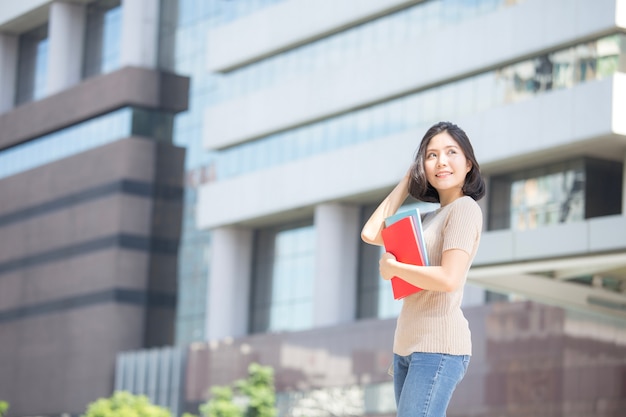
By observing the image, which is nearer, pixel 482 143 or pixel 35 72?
pixel 482 143

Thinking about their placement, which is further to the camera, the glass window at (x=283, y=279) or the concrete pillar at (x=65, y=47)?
the concrete pillar at (x=65, y=47)

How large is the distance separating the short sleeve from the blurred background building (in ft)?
51.8

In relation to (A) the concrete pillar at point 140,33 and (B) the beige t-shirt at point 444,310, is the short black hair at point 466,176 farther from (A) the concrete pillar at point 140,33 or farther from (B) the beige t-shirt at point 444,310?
(A) the concrete pillar at point 140,33

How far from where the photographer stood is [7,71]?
6806 centimetres

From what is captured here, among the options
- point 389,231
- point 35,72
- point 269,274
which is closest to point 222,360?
point 269,274

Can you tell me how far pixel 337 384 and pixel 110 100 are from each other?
20478mm

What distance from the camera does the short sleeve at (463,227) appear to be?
4.60 m

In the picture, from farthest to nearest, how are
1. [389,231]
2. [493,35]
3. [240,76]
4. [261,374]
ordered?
[240,76], [261,374], [493,35], [389,231]

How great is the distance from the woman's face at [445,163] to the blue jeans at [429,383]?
2.15ft

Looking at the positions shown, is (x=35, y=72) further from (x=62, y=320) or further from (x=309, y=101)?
(x=309, y=101)

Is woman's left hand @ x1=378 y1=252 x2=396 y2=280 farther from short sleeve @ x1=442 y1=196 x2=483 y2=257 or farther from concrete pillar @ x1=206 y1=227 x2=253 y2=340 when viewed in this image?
concrete pillar @ x1=206 y1=227 x2=253 y2=340

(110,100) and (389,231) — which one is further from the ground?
(110,100)

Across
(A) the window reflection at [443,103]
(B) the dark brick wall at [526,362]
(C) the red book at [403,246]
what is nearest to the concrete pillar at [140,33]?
(A) the window reflection at [443,103]

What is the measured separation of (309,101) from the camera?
45.8 metres
